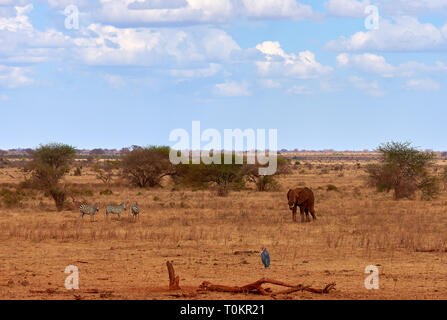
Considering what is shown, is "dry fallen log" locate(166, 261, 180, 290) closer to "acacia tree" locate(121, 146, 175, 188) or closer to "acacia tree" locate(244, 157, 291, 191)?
"acacia tree" locate(244, 157, 291, 191)

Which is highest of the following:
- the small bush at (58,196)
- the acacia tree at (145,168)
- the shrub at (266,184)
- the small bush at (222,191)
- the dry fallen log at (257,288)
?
the acacia tree at (145,168)

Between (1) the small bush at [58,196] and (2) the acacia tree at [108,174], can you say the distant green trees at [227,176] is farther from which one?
(1) the small bush at [58,196]

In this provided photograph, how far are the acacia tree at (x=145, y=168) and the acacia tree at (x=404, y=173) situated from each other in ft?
53.0

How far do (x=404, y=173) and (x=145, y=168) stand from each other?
19.2 metres

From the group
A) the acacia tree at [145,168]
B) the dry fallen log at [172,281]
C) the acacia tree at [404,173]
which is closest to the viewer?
the dry fallen log at [172,281]

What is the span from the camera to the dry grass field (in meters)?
14.3

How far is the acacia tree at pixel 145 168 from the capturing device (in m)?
52.4

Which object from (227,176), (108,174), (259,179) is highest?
(108,174)

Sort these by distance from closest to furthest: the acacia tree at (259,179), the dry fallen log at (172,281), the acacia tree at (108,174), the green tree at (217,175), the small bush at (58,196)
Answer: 1. the dry fallen log at (172,281)
2. the small bush at (58,196)
3. the green tree at (217,175)
4. the acacia tree at (259,179)
5. the acacia tree at (108,174)

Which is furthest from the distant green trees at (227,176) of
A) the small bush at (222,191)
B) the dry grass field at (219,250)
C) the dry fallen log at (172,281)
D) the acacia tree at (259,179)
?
the dry fallen log at (172,281)

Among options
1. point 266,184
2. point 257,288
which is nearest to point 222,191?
point 266,184

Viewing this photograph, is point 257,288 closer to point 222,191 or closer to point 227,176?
point 222,191

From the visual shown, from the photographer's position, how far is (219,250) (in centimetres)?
1956

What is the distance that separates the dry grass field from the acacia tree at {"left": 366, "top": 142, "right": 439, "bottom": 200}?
6373 millimetres
